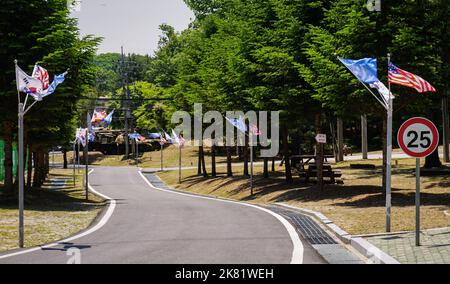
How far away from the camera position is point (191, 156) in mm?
75250

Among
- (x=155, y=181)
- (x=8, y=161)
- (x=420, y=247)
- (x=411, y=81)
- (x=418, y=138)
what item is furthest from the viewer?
(x=155, y=181)

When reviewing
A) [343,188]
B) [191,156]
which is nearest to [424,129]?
[343,188]

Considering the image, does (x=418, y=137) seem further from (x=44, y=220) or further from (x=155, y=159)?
(x=155, y=159)

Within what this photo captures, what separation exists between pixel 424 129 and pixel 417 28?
11728 mm

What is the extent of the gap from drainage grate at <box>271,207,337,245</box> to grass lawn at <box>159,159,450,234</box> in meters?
0.66

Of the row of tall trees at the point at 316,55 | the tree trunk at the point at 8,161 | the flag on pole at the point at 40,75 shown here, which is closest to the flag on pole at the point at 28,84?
the flag on pole at the point at 40,75

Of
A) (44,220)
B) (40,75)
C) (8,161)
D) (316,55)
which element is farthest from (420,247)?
(8,161)

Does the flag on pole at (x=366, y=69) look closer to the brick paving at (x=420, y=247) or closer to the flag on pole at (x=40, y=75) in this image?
the brick paving at (x=420, y=247)

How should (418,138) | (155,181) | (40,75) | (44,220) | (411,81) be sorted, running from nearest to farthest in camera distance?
(418,138)
(411,81)
(40,75)
(44,220)
(155,181)

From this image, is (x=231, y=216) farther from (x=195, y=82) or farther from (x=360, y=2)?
(x=195, y=82)

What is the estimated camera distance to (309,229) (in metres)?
15.9

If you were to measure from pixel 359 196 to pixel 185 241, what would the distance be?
12.2 m

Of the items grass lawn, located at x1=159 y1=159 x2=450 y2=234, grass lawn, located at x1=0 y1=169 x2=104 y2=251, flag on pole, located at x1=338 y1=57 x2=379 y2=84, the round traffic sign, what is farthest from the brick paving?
grass lawn, located at x1=0 y1=169 x2=104 y2=251

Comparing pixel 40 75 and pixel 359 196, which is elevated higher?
pixel 40 75
